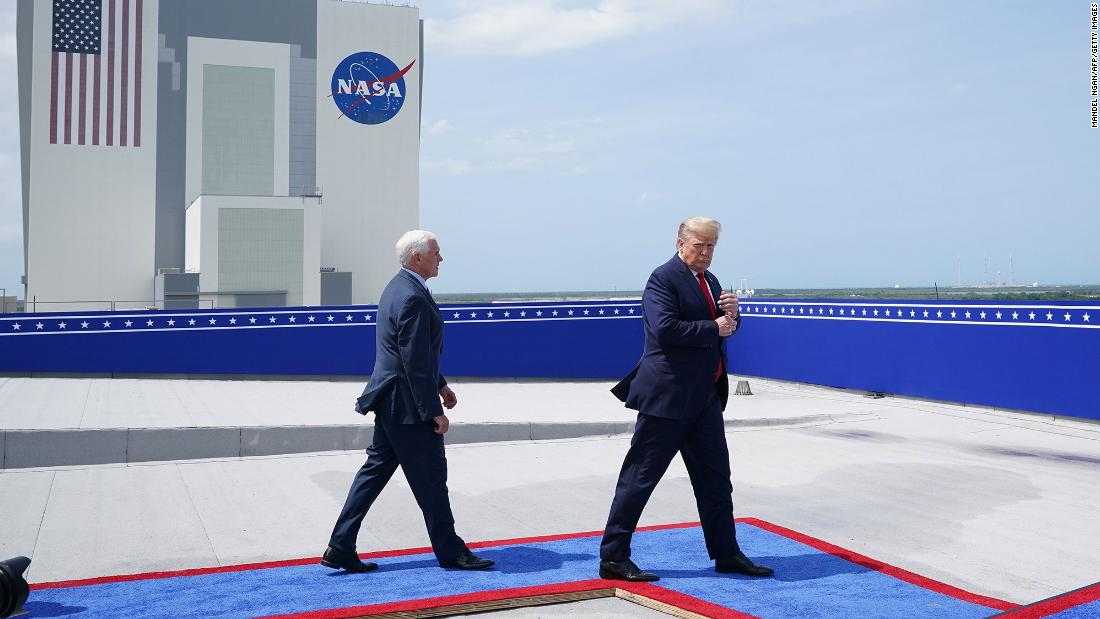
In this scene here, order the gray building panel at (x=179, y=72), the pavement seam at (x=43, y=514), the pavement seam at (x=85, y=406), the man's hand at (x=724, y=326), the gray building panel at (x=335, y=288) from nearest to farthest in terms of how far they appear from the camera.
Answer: the man's hand at (x=724, y=326), the pavement seam at (x=43, y=514), the pavement seam at (x=85, y=406), the gray building panel at (x=179, y=72), the gray building panel at (x=335, y=288)

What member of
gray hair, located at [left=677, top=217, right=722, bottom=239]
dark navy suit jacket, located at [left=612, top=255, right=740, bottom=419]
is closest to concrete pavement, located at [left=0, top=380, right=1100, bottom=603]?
dark navy suit jacket, located at [left=612, top=255, right=740, bottom=419]

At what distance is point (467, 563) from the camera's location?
5504 millimetres

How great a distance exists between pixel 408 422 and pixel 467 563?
838 mm

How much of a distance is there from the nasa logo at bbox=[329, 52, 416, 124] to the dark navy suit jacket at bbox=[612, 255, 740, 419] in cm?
4362

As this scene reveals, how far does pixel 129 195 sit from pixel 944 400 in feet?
122

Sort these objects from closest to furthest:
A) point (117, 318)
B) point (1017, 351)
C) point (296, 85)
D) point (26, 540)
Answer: point (26, 540), point (1017, 351), point (117, 318), point (296, 85)

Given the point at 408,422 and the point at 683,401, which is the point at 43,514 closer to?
the point at 408,422

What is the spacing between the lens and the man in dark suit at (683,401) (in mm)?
5250

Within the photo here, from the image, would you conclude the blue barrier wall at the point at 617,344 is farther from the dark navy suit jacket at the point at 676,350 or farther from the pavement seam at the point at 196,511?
the dark navy suit jacket at the point at 676,350

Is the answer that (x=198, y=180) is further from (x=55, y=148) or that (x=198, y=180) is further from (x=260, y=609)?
(x=260, y=609)

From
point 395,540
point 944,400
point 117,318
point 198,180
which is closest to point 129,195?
point 198,180

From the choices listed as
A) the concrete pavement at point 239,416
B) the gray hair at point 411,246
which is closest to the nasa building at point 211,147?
the concrete pavement at point 239,416

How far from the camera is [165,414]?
38.5 feet

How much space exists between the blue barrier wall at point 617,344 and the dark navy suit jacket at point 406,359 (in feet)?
33.0
